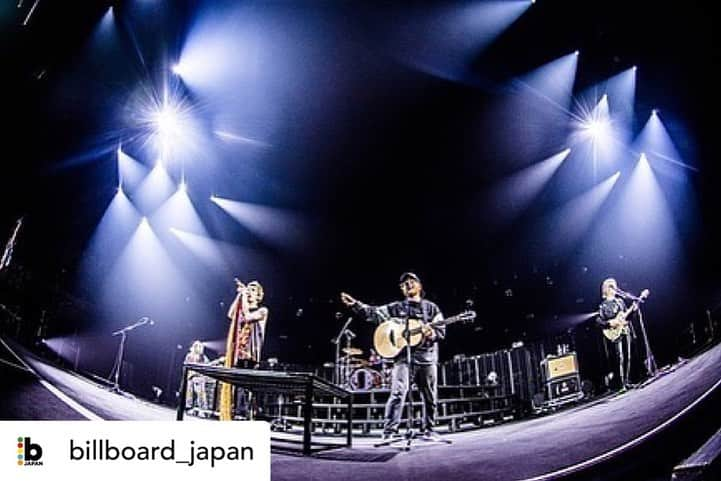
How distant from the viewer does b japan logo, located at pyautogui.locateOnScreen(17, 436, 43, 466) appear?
8.32 ft

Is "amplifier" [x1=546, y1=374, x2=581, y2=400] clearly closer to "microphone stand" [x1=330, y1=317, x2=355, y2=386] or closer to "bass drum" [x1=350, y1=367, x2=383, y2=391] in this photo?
"bass drum" [x1=350, y1=367, x2=383, y2=391]

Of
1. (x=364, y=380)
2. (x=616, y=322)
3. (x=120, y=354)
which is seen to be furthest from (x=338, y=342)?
(x=616, y=322)

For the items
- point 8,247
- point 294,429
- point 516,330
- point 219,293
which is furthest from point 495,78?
point 8,247

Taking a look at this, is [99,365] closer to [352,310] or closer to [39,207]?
[39,207]

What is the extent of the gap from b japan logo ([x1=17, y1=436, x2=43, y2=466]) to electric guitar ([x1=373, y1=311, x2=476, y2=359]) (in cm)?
170

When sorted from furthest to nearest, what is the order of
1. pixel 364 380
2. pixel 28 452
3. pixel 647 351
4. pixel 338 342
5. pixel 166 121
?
pixel 166 121
pixel 338 342
pixel 364 380
pixel 647 351
pixel 28 452

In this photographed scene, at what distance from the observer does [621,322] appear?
282 centimetres

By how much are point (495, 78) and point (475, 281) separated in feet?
4.02

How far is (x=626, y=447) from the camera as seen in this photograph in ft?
7.84

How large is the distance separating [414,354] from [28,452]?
192cm

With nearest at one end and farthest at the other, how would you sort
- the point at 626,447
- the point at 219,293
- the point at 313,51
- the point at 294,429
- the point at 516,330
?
1. the point at 626,447
2. the point at 294,429
3. the point at 516,330
4. the point at 219,293
5. the point at 313,51

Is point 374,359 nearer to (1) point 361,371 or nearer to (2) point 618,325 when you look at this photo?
(1) point 361,371

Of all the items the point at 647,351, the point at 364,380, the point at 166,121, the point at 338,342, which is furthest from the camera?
the point at 166,121
